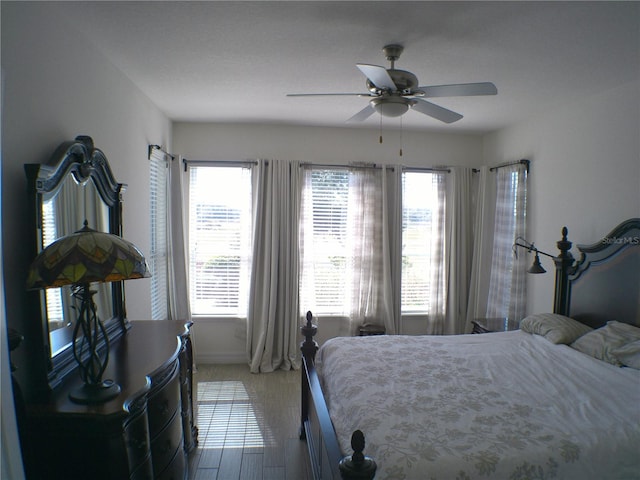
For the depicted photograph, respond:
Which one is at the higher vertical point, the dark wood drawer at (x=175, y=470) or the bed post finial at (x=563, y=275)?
the bed post finial at (x=563, y=275)

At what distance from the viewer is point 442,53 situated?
7.47ft

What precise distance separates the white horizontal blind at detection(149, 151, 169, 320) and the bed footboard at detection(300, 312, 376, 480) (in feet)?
5.13

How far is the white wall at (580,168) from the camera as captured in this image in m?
2.66

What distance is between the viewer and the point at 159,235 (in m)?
3.52

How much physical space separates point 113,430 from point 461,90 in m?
2.20

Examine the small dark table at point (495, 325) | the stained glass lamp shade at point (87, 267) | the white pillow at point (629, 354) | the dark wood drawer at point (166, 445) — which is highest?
the stained glass lamp shade at point (87, 267)

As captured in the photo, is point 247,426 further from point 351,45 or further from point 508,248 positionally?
Answer: point 508,248

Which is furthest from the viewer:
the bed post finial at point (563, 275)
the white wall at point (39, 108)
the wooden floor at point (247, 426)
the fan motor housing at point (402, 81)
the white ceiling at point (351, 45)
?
the bed post finial at point (563, 275)

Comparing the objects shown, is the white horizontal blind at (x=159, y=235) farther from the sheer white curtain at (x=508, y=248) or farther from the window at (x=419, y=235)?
the sheer white curtain at (x=508, y=248)

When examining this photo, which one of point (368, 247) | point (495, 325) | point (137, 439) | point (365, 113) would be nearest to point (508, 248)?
point (495, 325)

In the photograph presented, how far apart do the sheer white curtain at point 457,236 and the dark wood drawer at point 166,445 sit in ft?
10.6

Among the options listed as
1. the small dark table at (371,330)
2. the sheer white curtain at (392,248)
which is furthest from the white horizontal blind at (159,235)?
the sheer white curtain at (392,248)

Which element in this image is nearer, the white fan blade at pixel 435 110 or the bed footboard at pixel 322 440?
the bed footboard at pixel 322 440

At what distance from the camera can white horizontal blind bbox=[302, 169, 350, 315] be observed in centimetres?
416
